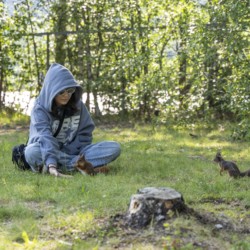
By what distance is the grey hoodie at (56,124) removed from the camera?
7449 millimetres

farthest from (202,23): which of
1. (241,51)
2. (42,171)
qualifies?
(42,171)

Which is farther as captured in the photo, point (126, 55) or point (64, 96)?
point (126, 55)

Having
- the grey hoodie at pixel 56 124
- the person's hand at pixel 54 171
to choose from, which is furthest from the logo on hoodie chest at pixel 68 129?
the person's hand at pixel 54 171

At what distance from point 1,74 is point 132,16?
3.19 m

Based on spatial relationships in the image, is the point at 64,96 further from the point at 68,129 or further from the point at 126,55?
the point at 126,55

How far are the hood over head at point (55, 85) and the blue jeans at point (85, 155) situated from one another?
0.54m

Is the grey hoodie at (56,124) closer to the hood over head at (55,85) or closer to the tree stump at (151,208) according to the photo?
the hood over head at (55,85)

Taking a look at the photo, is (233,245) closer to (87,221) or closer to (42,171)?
(87,221)

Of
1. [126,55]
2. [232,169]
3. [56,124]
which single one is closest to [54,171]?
[56,124]

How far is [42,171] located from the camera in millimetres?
7516

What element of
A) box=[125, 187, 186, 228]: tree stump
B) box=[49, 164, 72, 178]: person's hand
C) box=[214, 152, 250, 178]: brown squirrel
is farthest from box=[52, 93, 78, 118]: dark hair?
box=[125, 187, 186, 228]: tree stump

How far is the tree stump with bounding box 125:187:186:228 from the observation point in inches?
192

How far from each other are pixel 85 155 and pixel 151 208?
2.86 metres

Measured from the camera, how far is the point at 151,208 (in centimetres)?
489
